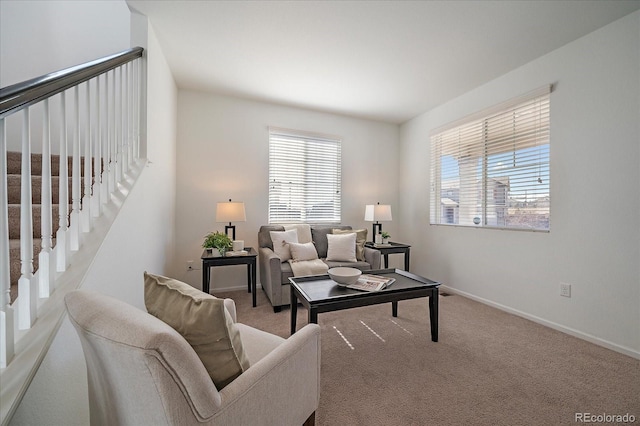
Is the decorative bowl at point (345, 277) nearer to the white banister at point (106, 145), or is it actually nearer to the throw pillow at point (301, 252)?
the throw pillow at point (301, 252)

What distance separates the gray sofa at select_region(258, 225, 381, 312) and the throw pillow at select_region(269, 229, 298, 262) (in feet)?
0.29

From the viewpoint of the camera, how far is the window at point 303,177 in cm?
375

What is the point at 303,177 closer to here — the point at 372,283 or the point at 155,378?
the point at 372,283

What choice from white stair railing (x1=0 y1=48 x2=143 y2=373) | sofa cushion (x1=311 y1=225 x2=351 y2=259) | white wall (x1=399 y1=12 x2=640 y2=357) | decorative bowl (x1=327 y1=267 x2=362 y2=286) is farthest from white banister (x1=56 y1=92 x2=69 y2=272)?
white wall (x1=399 y1=12 x2=640 y2=357)

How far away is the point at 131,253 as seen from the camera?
5.97 ft

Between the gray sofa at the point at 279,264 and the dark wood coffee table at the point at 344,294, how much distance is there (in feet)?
2.03

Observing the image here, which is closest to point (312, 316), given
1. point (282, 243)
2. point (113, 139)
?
point (282, 243)

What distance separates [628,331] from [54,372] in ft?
11.5

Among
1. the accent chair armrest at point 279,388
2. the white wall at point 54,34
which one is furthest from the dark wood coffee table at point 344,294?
the white wall at point 54,34

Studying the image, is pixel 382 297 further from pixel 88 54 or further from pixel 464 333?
pixel 88 54

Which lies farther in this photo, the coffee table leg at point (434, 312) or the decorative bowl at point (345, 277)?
the coffee table leg at point (434, 312)

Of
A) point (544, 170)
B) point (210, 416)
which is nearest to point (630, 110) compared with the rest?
point (544, 170)

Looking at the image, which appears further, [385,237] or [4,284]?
[385,237]

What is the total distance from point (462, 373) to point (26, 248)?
2349mm
